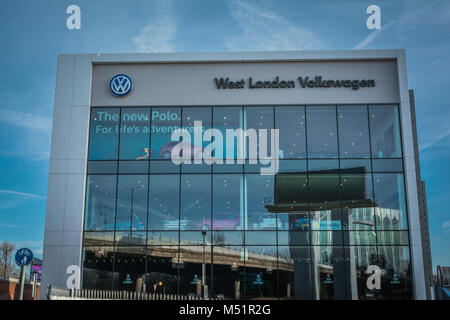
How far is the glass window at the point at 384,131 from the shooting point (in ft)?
92.5

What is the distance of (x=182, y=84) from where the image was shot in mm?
29172

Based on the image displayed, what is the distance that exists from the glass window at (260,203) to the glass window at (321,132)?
3.07 m

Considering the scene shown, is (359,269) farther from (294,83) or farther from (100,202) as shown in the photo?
(100,202)

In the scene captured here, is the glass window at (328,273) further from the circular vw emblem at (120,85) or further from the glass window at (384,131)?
the circular vw emblem at (120,85)

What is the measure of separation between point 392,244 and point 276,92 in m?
Answer: 10.8

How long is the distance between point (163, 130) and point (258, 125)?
5535mm

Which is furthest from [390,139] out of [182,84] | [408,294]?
[182,84]

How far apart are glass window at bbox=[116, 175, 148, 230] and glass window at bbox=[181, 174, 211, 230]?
221 cm

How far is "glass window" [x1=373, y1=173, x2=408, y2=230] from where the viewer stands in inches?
1080

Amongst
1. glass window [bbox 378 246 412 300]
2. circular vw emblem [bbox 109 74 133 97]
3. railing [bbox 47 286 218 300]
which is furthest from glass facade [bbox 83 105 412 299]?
circular vw emblem [bbox 109 74 133 97]

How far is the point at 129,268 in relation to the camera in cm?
2706

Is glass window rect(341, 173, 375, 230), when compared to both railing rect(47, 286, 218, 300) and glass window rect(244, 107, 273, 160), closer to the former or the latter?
glass window rect(244, 107, 273, 160)

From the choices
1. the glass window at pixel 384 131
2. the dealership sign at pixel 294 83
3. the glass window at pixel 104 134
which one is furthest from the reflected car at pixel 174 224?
the glass window at pixel 384 131
